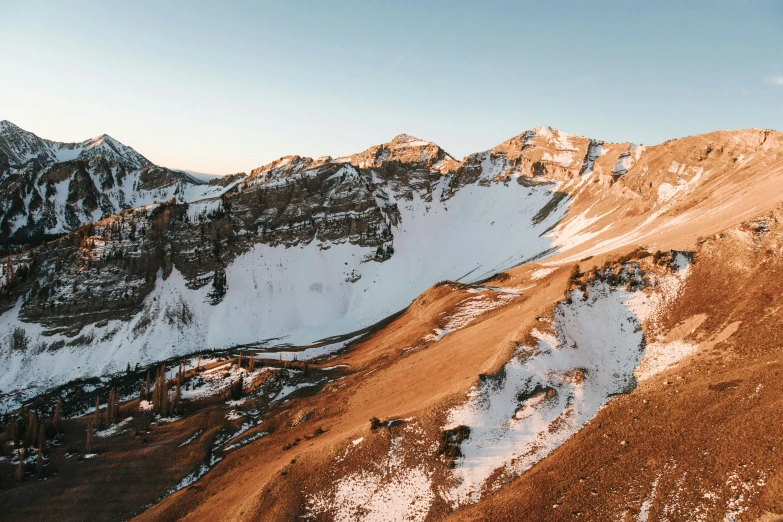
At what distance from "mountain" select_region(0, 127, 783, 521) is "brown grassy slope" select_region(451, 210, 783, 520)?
0.14 m

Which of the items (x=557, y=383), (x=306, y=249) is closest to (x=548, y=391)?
(x=557, y=383)

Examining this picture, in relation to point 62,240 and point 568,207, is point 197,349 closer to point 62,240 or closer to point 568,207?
point 62,240

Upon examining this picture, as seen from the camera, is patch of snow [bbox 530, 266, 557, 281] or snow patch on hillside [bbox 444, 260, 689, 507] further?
patch of snow [bbox 530, 266, 557, 281]

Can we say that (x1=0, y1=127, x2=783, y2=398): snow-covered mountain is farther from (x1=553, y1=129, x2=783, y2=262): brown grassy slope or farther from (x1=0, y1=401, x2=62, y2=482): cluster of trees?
(x1=0, y1=401, x2=62, y2=482): cluster of trees

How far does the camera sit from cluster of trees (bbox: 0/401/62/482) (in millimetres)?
42031

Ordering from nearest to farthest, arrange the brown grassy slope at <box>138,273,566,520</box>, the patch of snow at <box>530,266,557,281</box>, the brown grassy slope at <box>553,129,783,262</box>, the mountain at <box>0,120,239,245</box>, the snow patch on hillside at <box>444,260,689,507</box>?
the snow patch on hillside at <box>444,260,689,507</box>
the brown grassy slope at <box>138,273,566,520</box>
the brown grassy slope at <box>553,129,783,262</box>
the patch of snow at <box>530,266,557,281</box>
the mountain at <box>0,120,239,245</box>

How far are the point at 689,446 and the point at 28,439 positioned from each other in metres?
63.5

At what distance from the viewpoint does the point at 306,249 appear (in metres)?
121

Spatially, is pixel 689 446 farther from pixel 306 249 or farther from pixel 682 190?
pixel 306 249

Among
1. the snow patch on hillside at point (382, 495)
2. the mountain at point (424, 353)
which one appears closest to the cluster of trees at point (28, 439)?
the mountain at point (424, 353)

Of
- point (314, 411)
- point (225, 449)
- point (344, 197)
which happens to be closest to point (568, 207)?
point (344, 197)

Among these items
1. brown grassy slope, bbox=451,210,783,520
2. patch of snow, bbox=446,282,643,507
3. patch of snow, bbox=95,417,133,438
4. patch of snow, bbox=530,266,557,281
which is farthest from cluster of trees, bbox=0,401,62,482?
patch of snow, bbox=530,266,557,281

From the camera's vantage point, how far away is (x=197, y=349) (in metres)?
89.3

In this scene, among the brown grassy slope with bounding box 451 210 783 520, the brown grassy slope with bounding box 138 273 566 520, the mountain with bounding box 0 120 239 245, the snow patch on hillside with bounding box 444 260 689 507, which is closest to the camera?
the brown grassy slope with bounding box 451 210 783 520
